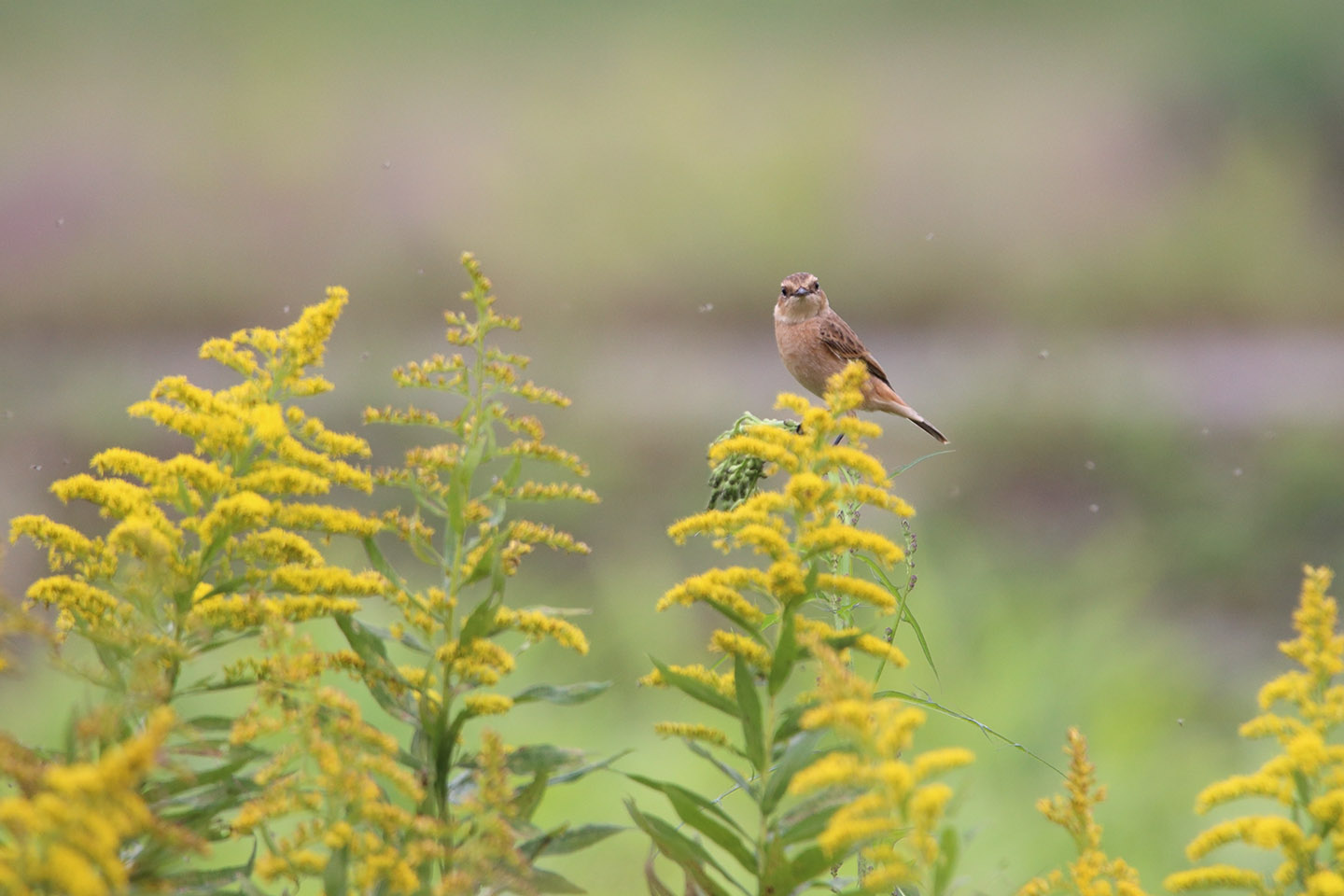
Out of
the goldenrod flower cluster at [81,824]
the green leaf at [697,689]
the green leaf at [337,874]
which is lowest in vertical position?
the goldenrod flower cluster at [81,824]

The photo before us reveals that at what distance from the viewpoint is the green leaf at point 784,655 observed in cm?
73

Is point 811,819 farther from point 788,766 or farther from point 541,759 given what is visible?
point 541,759

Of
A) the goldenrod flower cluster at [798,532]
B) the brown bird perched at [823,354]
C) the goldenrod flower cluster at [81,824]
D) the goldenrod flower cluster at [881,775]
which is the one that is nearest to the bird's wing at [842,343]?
the brown bird perched at [823,354]

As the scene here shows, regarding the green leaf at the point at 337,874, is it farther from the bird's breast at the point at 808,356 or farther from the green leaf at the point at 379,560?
the bird's breast at the point at 808,356

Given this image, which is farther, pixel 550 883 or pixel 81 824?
pixel 550 883

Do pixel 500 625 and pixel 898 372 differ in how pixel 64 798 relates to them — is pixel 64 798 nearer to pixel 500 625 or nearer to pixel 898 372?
pixel 500 625

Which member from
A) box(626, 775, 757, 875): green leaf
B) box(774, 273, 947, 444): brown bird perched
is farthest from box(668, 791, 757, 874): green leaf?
box(774, 273, 947, 444): brown bird perched

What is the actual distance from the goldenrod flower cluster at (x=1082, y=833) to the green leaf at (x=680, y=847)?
173 millimetres

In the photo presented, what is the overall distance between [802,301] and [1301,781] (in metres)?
1.20

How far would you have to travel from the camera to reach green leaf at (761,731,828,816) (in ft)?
2.38

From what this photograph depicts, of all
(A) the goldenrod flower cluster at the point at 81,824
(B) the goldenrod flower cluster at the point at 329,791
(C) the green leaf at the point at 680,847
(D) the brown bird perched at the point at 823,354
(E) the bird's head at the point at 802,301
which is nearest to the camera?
(A) the goldenrod flower cluster at the point at 81,824

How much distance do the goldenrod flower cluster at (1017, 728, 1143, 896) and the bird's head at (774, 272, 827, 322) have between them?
1.13m

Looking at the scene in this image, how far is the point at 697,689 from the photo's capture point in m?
0.74

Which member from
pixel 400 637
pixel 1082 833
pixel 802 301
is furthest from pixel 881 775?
pixel 802 301
